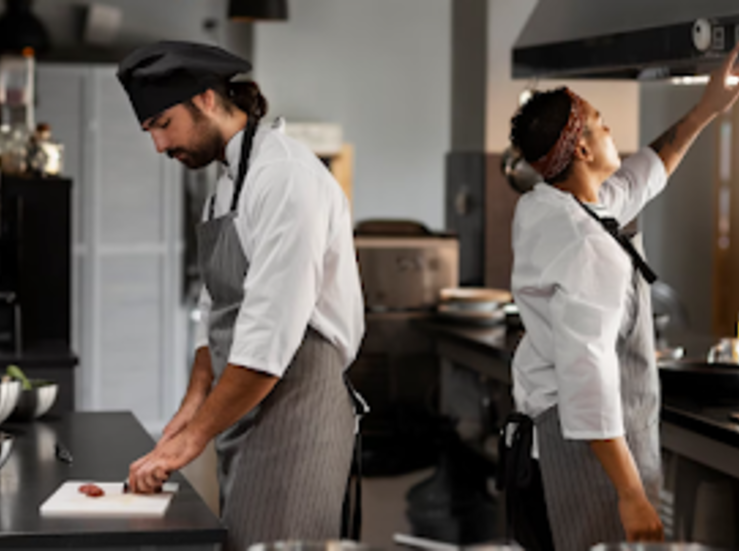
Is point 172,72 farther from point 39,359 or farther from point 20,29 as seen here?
point 20,29

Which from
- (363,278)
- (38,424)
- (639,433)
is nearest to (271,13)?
(363,278)

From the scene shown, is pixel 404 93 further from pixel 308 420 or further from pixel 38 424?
pixel 308 420

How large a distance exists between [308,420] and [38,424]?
107cm

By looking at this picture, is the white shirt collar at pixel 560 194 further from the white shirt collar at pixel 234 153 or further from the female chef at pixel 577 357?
the white shirt collar at pixel 234 153

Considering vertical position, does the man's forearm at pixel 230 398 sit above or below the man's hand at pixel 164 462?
above

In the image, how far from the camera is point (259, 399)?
2197 millimetres

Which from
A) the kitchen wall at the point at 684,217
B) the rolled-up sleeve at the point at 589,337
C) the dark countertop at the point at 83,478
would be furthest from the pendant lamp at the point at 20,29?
the rolled-up sleeve at the point at 589,337

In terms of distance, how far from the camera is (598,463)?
95.3 inches

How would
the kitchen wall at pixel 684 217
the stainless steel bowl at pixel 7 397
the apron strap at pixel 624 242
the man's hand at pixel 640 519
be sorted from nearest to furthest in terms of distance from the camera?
the man's hand at pixel 640 519
the apron strap at pixel 624 242
the stainless steel bowl at pixel 7 397
the kitchen wall at pixel 684 217

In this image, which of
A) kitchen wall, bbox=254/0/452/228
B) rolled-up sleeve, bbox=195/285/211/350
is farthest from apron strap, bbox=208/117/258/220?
kitchen wall, bbox=254/0/452/228

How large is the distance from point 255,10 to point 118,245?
69.3 inches

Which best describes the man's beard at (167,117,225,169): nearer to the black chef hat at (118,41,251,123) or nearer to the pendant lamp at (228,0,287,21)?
the black chef hat at (118,41,251,123)

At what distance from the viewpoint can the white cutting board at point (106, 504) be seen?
2068 mm

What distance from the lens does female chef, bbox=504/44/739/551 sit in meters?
2.30
